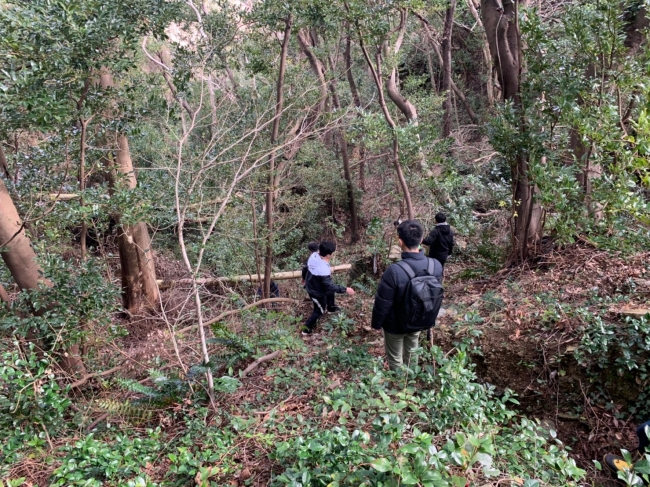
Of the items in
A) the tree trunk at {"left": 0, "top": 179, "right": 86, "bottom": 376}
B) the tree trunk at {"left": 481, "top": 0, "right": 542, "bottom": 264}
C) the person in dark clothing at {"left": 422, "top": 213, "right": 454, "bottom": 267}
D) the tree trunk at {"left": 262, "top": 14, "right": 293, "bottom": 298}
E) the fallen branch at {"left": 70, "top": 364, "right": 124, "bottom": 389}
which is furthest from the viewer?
the tree trunk at {"left": 262, "top": 14, "right": 293, "bottom": 298}

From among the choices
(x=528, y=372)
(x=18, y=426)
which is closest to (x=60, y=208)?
(x=18, y=426)

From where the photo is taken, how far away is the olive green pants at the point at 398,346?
13.6 feet

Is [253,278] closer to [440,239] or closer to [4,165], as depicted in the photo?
[440,239]

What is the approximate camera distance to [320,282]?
636 cm

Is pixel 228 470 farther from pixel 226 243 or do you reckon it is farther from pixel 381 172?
pixel 381 172

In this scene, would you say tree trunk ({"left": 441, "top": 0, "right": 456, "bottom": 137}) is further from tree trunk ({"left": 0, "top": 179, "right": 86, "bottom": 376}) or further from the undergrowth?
tree trunk ({"left": 0, "top": 179, "right": 86, "bottom": 376})

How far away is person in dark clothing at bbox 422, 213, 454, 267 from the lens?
6.38 metres

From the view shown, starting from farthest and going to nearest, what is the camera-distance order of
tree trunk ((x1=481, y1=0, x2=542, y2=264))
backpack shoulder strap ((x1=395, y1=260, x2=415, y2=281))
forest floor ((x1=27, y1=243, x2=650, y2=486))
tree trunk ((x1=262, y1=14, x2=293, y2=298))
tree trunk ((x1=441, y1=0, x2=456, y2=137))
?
tree trunk ((x1=441, y1=0, x2=456, y2=137)) < tree trunk ((x1=262, y1=14, x2=293, y2=298)) < tree trunk ((x1=481, y1=0, x2=542, y2=264)) < backpack shoulder strap ((x1=395, y1=260, x2=415, y2=281)) < forest floor ((x1=27, y1=243, x2=650, y2=486))

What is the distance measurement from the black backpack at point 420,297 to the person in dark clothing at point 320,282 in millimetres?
2376

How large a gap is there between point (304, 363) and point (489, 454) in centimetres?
307

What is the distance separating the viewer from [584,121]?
427cm

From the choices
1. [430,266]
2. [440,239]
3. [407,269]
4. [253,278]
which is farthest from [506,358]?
[253,278]

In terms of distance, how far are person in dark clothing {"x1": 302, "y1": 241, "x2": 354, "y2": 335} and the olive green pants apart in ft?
6.51

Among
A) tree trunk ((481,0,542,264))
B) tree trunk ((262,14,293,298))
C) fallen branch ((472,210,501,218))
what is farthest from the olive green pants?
fallen branch ((472,210,501,218))
